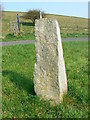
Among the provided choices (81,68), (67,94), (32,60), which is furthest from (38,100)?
(32,60)

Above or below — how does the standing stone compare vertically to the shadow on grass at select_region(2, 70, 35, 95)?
above

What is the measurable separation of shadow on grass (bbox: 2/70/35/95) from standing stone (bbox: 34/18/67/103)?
52cm

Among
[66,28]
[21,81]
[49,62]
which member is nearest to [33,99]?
[49,62]

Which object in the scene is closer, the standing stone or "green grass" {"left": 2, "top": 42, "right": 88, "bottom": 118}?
"green grass" {"left": 2, "top": 42, "right": 88, "bottom": 118}

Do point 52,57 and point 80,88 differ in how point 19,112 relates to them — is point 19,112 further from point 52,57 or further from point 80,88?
point 80,88

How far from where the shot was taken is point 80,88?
445 cm

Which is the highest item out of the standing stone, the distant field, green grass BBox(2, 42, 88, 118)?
the distant field

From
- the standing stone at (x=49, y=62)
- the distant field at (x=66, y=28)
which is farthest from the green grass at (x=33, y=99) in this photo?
the distant field at (x=66, y=28)

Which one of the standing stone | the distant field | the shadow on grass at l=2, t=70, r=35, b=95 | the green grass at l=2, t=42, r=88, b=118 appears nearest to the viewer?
the green grass at l=2, t=42, r=88, b=118

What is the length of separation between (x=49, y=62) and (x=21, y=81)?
1.50m

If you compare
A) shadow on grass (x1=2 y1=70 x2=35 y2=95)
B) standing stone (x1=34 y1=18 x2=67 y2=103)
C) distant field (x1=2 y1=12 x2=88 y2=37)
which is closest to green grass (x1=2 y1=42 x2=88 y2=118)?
shadow on grass (x1=2 y1=70 x2=35 y2=95)

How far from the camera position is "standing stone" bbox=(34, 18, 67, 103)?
3.72 m

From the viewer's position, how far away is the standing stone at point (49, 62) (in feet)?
12.2

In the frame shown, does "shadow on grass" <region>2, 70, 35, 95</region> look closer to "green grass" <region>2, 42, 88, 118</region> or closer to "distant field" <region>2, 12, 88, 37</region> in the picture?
"green grass" <region>2, 42, 88, 118</region>
